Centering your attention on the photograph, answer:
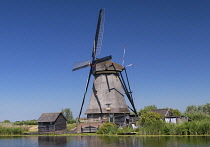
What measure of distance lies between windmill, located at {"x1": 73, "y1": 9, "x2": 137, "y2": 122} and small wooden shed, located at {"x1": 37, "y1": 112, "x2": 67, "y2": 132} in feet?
18.6

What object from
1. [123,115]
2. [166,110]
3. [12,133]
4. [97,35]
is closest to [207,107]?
[166,110]

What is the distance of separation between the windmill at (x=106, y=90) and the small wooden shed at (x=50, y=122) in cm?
566

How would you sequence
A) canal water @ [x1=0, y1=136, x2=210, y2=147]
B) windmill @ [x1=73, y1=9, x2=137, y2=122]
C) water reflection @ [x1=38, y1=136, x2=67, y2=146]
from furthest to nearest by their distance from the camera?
windmill @ [x1=73, y1=9, x2=137, y2=122] < water reflection @ [x1=38, y1=136, x2=67, y2=146] < canal water @ [x1=0, y1=136, x2=210, y2=147]

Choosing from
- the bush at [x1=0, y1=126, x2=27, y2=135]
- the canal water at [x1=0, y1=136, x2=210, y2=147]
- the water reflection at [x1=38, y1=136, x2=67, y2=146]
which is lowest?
the bush at [x1=0, y1=126, x2=27, y2=135]

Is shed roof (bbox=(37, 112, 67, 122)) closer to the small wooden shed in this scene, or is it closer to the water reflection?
the small wooden shed

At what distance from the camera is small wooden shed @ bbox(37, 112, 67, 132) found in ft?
130

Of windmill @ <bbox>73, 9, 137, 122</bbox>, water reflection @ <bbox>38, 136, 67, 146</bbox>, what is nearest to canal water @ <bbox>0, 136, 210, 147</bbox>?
water reflection @ <bbox>38, 136, 67, 146</bbox>

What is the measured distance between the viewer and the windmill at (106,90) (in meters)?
35.9

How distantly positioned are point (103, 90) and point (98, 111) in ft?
10.4

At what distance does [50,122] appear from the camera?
130 ft

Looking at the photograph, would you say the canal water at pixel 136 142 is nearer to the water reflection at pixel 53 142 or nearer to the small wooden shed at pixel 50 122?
the water reflection at pixel 53 142

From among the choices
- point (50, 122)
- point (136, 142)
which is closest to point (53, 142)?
point (136, 142)

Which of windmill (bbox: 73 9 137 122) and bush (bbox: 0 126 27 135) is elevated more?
windmill (bbox: 73 9 137 122)

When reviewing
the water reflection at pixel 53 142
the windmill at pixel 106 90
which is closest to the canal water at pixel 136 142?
the water reflection at pixel 53 142
